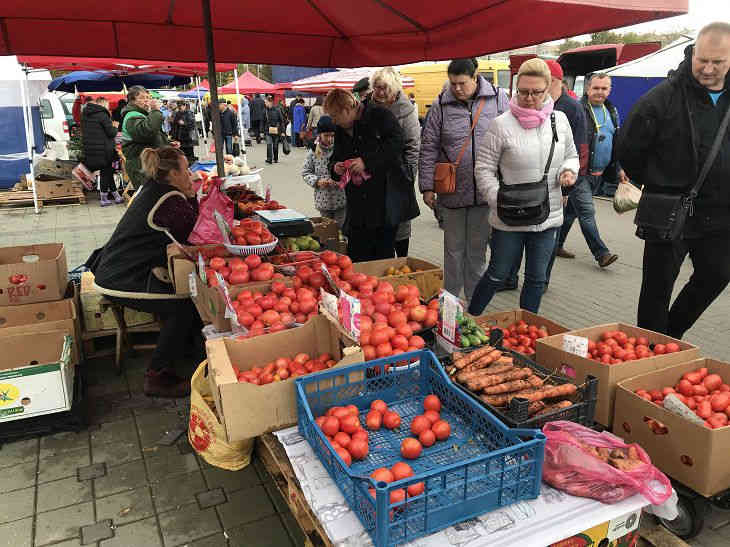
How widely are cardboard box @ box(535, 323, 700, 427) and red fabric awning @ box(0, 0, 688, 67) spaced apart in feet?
5.13

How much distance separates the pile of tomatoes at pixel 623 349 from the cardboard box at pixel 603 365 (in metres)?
0.06

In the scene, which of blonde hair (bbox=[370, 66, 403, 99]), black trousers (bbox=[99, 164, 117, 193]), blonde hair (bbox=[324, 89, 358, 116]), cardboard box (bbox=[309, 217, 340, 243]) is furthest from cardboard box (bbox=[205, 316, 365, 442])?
black trousers (bbox=[99, 164, 117, 193])

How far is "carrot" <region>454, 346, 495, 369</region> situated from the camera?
257 centimetres

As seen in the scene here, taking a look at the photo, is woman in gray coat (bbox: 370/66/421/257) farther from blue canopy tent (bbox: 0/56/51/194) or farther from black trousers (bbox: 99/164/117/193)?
blue canopy tent (bbox: 0/56/51/194)

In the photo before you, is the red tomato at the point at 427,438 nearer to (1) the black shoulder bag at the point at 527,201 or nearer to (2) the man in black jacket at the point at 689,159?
(1) the black shoulder bag at the point at 527,201

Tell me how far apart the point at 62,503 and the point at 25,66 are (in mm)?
9269

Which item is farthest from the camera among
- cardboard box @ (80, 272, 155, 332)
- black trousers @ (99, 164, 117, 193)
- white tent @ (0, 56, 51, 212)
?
white tent @ (0, 56, 51, 212)

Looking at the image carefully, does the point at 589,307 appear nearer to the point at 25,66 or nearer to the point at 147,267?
the point at 147,267

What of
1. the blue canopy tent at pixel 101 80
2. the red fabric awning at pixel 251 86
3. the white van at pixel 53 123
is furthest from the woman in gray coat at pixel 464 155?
the red fabric awning at pixel 251 86

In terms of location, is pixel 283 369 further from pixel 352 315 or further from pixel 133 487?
pixel 133 487

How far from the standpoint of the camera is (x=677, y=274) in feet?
11.5

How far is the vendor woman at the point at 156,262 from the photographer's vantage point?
3900 millimetres

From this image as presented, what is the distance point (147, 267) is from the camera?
3.96 metres

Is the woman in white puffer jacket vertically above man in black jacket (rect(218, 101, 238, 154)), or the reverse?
man in black jacket (rect(218, 101, 238, 154))
